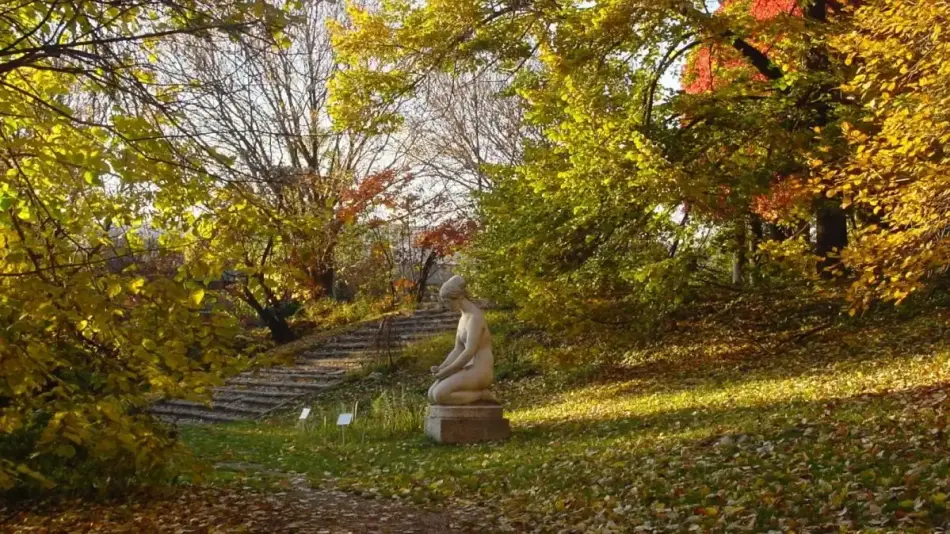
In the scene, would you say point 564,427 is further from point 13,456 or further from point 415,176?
point 415,176

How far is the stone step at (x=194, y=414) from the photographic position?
16.4 meters

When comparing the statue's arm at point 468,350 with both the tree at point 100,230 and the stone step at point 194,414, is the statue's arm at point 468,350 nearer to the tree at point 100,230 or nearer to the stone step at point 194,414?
the tree at point 100,230

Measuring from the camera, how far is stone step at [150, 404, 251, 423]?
16433mm

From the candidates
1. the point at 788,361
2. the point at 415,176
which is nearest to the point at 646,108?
the point at 788,361

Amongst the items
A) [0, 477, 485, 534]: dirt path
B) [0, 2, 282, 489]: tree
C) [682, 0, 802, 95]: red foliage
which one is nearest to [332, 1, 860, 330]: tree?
[682, 0, 802, 95]: red foliage

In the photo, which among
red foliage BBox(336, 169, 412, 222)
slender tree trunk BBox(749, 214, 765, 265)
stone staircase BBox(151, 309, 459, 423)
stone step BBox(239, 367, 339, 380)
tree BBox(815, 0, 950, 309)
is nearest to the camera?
tree BBox(815, 0, 950, 309)

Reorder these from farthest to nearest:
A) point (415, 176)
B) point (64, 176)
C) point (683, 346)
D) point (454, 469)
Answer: point (415, 176) → point (683, 346) → point (454, 469) → point (64, 176)

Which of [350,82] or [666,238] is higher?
[350,82]

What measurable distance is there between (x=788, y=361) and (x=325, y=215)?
27.8 ft

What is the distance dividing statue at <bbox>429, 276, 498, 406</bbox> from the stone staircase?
6826 mm

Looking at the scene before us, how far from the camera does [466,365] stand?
31.8ft

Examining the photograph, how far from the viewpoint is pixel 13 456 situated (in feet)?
18.4

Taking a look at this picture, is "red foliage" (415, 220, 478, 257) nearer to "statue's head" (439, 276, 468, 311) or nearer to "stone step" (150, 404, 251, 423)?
"stone step" (150, 404, 251, 423)

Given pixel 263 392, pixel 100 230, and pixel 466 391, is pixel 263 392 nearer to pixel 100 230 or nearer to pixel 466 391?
pixel 466 391
